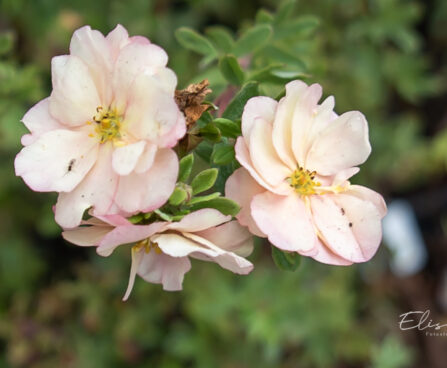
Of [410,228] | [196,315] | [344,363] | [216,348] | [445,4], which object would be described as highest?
[445,4]

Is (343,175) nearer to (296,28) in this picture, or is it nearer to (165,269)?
(165,269)

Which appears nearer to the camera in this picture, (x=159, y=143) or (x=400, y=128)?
(x=159, y=143)

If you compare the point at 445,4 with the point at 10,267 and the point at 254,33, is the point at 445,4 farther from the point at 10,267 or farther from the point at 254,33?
the point at 10,267

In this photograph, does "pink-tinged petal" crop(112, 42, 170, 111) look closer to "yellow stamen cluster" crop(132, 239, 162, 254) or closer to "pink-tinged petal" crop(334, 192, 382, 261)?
"yellow stamen cluster" crop(132, 239, 162, 254)

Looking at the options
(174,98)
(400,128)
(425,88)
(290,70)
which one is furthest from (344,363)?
(174,98)

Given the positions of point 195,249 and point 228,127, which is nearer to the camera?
point 195,249

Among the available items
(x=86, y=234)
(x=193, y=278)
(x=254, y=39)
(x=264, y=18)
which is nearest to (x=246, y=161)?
(x=86, y=234)
